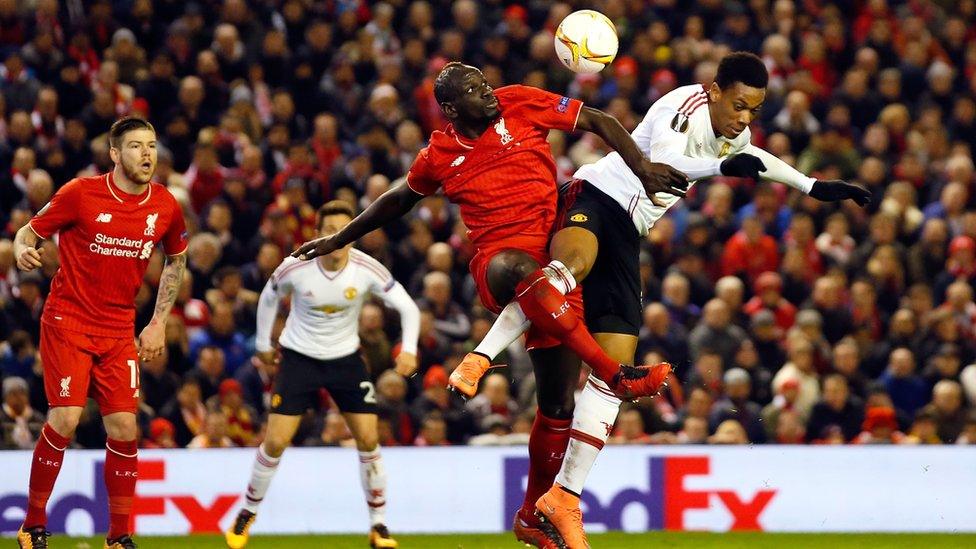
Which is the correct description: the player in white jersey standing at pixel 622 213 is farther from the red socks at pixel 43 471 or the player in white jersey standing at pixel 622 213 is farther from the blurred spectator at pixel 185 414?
the blurred spectator at pixel 185 414

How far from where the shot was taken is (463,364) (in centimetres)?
799

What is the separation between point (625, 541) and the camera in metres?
11.1

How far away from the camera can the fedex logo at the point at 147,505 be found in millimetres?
12016

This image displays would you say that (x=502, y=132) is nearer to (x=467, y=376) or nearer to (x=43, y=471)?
(x=467, y=376)

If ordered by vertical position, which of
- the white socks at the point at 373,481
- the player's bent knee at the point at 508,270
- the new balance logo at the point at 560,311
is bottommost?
the white socks at the point at 373,481

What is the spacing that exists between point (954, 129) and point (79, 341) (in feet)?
32.8

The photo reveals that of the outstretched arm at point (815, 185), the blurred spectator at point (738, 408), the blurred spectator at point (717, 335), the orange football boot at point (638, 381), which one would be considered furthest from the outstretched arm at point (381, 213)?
the blurred spectator at point (717, 335)

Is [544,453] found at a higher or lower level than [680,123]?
lower

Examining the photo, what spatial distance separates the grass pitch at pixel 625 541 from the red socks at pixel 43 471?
1.76m

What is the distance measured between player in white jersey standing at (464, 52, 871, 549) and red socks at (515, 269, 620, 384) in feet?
0.42

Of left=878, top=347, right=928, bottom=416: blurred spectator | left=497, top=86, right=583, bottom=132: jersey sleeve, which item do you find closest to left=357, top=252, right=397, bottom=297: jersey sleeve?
left=497, top=86, right=583, bottom=132: jersey sleeve

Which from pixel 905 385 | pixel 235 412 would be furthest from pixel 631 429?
pixel 235 412

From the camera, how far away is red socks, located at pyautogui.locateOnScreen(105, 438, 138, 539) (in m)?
9.05

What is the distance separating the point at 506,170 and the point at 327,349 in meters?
3.28
